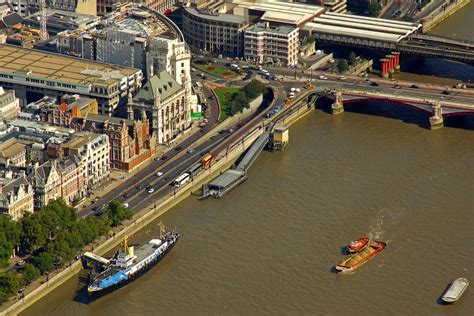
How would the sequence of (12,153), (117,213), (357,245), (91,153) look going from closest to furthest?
(357,245), (117,213), (12,153), (91,153)

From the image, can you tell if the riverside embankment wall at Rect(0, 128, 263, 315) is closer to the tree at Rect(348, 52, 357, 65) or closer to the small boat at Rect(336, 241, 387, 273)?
the small boat at Rect(336, 241, 387, 273)

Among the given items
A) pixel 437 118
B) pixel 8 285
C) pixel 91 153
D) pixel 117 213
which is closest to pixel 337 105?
pixel 437 118

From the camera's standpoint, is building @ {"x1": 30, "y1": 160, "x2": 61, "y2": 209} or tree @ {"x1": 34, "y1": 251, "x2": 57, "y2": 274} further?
building @ {"x1": 30, "y1": 160, "x2": 61, "y2": 209}

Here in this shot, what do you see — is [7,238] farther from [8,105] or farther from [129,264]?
[8,105]

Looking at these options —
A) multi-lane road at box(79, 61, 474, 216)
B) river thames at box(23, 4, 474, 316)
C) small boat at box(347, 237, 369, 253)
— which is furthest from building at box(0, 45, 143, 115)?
small boat at box(347, 237, 369, 253)

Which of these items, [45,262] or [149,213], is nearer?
[45,262]

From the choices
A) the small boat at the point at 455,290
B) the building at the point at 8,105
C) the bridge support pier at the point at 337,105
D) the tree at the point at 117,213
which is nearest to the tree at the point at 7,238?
the tree at the point at 117,213

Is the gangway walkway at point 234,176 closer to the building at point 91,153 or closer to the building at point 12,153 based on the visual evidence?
the building at point 91,153
